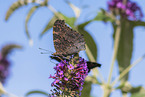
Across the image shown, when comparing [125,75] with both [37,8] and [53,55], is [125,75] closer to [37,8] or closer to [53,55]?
[37,8]

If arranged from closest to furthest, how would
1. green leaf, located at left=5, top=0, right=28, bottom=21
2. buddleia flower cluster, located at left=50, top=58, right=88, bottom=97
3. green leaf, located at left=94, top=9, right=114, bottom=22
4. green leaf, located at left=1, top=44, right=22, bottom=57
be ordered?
1. buddleia flower cluster, located at left=50, top=58, right=88, bottom=97
2. green leaf, located at left=5, top=0, right=28, bottom=21
3. green leaf, located at left=94, top=9, right=114, bottom=22
4. green leaf, located at left=1, top=44, right=22, bottom=57

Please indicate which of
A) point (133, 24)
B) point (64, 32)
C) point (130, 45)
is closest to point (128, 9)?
point (133, 24)

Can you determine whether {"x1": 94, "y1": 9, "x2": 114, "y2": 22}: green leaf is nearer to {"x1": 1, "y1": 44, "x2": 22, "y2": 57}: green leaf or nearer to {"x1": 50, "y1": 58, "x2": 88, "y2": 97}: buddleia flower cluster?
{"x1": 50, "y1": 58, "x2": 88, "y2": 97}: buddleia flower cluster

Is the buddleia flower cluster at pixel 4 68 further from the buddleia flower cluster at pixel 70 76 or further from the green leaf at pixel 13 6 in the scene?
the buddleia flower cluster at pixel 70 76

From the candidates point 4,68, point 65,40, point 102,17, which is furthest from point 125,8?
point 4,68

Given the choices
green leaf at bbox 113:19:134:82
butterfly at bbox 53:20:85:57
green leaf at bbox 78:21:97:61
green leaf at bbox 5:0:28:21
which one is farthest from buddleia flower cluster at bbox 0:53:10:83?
butterfly at bbox 53:20:85:57

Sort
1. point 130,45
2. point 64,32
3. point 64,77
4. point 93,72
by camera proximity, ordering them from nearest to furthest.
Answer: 1. point 64,77
2. point 64,32
3. point 93,72
4. point 130,45
